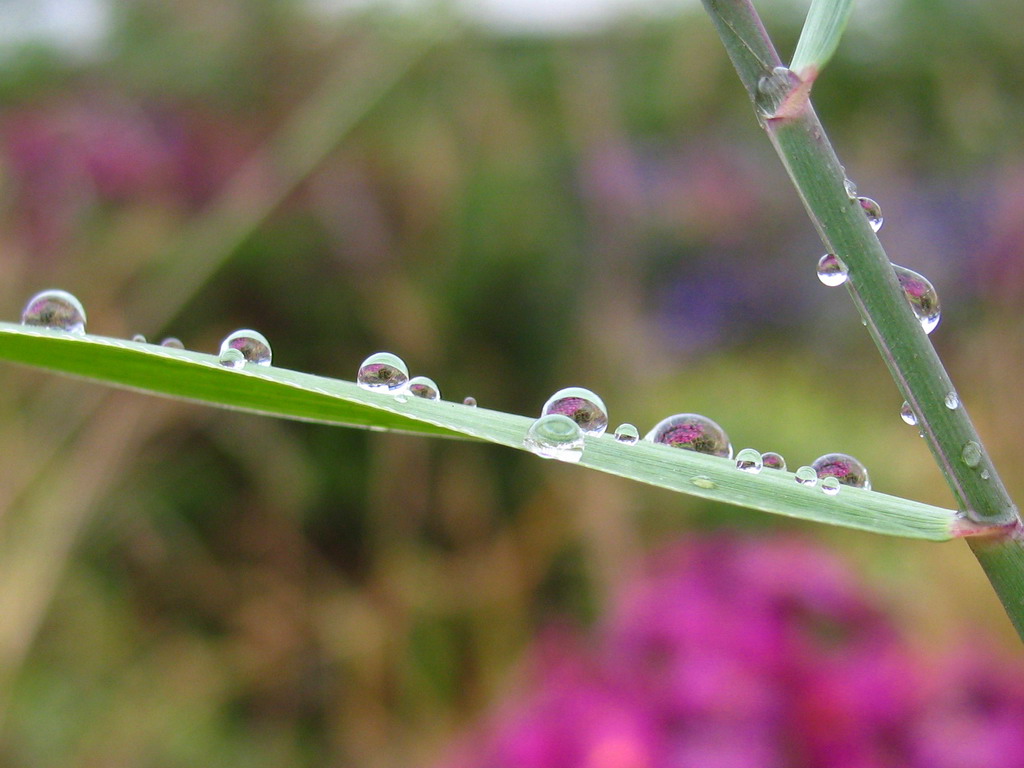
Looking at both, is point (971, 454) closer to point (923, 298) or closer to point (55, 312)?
point (923, 298)

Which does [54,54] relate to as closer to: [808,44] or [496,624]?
[496,624]

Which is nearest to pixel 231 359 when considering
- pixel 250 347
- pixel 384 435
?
pixel 250 347

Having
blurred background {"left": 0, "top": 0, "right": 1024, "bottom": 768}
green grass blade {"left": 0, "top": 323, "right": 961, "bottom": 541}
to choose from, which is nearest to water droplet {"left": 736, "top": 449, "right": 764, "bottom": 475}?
green grass blade {"left": 0, "top": 323, "right": 961, "bottom": 541}

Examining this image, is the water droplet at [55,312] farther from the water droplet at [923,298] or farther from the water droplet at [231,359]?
the water droplet at [923,298]

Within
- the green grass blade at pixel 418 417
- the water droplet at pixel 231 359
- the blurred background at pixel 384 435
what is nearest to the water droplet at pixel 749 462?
the green grass blade at pixel 418 417

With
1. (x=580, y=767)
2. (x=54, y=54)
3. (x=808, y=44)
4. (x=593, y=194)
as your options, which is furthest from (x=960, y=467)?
(x=54, y=54)

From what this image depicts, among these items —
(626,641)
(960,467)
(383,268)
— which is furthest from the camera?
(383,268)

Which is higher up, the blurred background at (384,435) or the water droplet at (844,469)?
the blurred background at (384,435)
